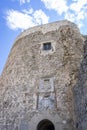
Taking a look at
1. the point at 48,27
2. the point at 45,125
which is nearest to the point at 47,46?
the point at 48,27

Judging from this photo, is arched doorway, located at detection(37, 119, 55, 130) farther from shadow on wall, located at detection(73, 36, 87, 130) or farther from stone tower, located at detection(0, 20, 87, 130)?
shadow on wall, located at detection(73, 36, 87, 130)

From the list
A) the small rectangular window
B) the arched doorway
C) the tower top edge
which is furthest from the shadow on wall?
the tower top edge

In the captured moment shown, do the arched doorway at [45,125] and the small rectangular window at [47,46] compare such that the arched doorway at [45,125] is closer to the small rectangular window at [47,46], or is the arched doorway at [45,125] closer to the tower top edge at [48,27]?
the small rectangular window at [47,46]

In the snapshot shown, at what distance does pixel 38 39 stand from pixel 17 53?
4.47ft

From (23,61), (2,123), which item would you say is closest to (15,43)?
(23,61)

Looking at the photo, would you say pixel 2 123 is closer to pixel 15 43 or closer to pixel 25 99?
pixel 25 99

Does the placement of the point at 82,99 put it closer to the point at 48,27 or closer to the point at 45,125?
the point at 45,125

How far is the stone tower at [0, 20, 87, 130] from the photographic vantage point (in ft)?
29.1

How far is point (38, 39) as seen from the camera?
11.8 metres

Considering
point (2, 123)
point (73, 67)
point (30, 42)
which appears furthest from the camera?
point (30, 42)

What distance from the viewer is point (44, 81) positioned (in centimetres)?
999

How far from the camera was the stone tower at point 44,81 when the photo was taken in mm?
8867

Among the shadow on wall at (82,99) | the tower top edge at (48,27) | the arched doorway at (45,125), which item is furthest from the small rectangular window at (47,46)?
the arched doorway at (45,125)

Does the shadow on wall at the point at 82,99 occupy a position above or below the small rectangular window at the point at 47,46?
below
